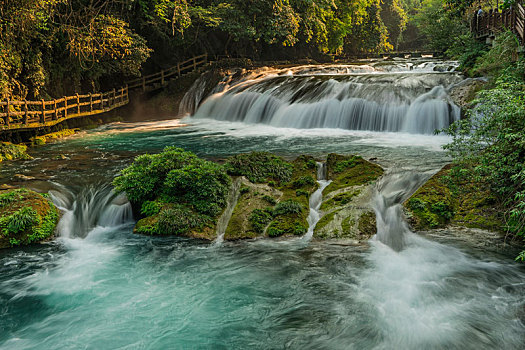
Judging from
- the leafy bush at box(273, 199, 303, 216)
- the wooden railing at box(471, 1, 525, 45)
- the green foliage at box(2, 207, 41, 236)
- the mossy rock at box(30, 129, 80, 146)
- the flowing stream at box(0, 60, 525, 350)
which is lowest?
the flowing stream at box(0, 60, 525, 350)

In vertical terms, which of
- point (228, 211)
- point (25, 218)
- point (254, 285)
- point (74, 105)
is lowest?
point (254, 285)

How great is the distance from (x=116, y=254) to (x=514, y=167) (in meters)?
6.81

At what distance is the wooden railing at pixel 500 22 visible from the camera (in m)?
12.2

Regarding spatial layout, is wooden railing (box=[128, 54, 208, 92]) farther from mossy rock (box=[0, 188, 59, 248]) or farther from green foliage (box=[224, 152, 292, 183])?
mossy rock (box=[0, 188, 59, 248])

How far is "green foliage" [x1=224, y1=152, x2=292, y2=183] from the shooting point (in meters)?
8.93

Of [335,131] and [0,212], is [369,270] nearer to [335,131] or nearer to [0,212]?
[0,212]

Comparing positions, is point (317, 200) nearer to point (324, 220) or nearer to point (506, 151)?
point (324, 220)

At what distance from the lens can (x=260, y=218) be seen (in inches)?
301

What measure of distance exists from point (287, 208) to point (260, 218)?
58 centimetres

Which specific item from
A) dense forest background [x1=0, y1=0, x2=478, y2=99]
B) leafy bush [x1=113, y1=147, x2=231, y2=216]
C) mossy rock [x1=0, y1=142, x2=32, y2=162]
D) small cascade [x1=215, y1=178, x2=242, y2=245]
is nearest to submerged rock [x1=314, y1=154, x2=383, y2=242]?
small cascade [x1=215, y1=178, x2=242, y2=245]

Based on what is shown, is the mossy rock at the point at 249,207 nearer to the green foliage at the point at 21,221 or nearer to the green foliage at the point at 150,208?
the green foliage at the point at 150,208

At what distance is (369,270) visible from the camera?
20.1 ft

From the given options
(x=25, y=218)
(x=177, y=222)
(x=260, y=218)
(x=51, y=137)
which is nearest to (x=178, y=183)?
(x=177, y=222)

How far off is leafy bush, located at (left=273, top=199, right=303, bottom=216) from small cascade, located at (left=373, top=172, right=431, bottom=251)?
1498 millimetres
